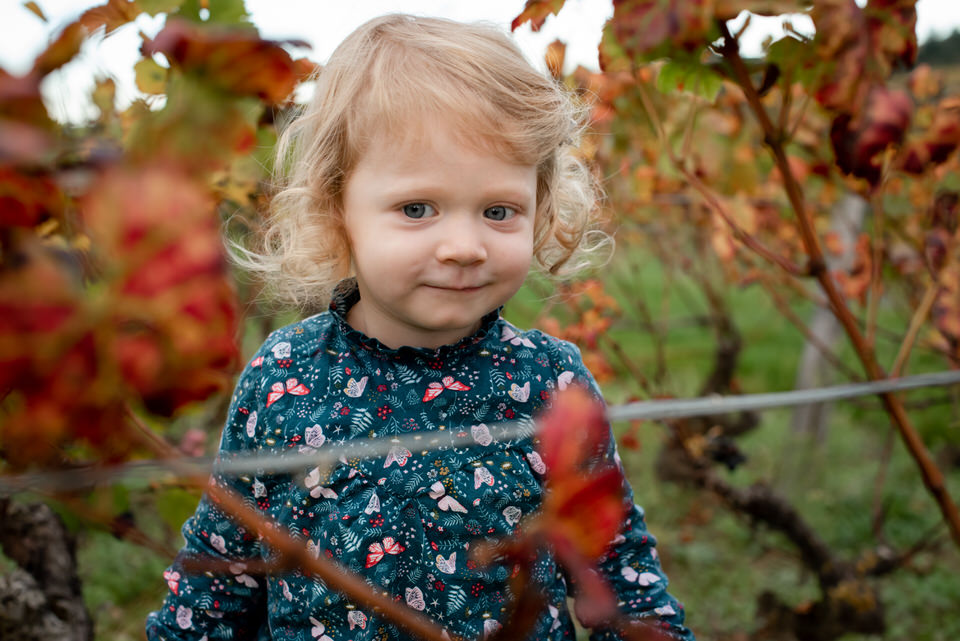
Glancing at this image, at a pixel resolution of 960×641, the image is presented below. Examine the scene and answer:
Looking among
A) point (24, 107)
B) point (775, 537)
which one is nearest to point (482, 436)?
point (24, 107)

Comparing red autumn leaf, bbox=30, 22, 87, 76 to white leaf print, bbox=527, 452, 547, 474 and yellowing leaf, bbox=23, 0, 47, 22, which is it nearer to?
yellowing leaf, bbox=23, 0, 47, 22

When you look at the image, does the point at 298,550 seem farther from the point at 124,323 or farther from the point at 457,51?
the point at 457,51

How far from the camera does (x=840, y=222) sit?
3.68 m

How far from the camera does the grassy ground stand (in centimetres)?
268

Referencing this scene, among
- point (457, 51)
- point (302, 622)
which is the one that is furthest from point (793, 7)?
point (302, 622)

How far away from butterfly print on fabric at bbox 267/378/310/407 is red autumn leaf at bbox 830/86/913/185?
771 millimetres

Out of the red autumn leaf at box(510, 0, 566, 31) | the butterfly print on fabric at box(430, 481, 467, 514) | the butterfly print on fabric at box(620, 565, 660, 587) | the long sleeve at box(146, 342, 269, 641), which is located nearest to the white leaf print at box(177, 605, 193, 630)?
the long sleeve at box(146, 342, 269, 641)

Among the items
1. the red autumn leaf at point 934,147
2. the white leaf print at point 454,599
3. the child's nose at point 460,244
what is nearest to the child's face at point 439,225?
the child's nose at point 460,244

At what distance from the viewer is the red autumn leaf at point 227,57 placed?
13.8 inches

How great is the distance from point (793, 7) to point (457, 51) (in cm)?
43

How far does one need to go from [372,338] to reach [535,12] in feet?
1.65

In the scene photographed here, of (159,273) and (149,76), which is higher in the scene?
(149,76)

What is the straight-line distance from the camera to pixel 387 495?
42.7 inches

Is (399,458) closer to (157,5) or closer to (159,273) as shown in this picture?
(157,5)
